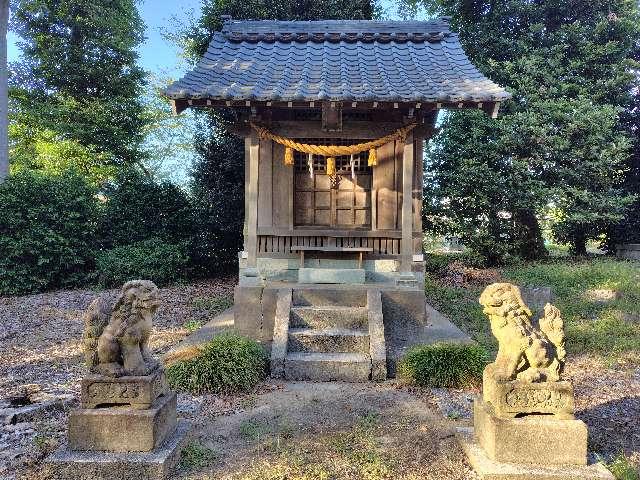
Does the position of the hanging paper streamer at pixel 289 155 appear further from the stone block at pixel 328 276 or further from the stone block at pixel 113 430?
the stone block at pixel 113 430

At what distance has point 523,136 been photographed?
13828 mm

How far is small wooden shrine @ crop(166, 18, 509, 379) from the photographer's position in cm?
712

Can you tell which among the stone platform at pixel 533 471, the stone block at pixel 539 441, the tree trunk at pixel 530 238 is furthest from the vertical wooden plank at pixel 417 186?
the tree trunk at pixel 530 238

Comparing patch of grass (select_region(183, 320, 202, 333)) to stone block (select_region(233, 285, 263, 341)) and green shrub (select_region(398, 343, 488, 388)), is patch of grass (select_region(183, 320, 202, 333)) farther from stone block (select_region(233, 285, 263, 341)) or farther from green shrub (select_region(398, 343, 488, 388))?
green shrub (select_region(398, 343, 488, 388))

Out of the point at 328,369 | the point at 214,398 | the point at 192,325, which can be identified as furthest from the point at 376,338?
the point at 192,325

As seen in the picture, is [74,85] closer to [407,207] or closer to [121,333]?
[407,207]

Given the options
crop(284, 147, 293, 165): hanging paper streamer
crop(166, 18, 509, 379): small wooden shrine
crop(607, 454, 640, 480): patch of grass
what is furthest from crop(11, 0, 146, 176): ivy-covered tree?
crop(607, 454, 640, 480): patch of grass

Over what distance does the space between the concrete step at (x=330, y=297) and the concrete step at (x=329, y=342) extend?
0.93 m

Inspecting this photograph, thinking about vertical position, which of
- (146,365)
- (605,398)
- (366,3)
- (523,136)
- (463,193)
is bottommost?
(605,398)

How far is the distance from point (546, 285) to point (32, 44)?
58.4 feet

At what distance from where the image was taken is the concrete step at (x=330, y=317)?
7.04 m

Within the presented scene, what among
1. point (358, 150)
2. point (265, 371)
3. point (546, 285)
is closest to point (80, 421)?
point (265, 371)

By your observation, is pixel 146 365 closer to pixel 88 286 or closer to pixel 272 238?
pixel 272 238

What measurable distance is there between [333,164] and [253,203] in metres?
1.50
